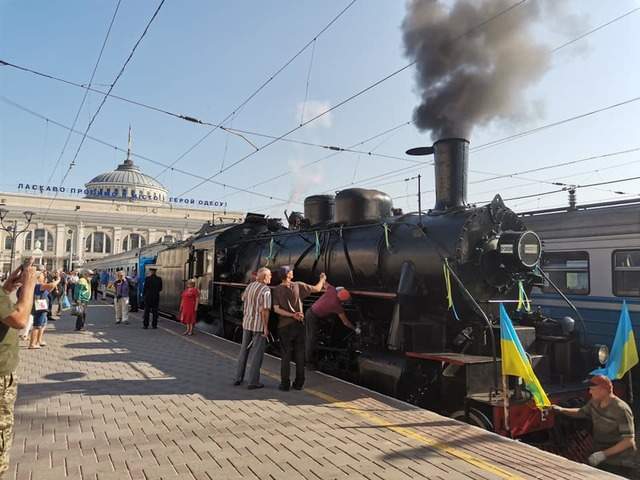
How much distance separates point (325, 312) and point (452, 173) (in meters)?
2.84

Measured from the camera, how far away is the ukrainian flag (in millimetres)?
5398

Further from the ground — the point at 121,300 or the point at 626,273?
the point at 626,273

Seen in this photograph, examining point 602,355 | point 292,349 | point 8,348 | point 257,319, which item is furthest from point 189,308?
point 8,348

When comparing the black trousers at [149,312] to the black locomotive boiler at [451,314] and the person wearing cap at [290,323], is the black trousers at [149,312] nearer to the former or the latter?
the black locomotive boiler at [451,314]

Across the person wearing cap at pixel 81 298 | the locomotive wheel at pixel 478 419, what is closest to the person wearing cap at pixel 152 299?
the person wearing cap at pixel 81 298

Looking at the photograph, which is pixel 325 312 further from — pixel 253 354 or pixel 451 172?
pixel 451 172

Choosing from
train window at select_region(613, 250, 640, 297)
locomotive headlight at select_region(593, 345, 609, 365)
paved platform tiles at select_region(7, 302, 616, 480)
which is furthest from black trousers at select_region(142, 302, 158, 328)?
train window at select_region(613, 250, 640, 297)

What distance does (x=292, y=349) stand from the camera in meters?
6.95

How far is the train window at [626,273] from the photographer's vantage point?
8.43 meters

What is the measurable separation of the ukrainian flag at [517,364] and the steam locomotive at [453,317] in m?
0.16

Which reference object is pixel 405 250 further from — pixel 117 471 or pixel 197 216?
pixel 197 216

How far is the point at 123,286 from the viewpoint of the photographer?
15.2 metres

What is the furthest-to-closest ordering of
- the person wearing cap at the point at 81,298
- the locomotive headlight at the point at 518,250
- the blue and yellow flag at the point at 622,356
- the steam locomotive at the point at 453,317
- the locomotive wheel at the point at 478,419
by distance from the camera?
the person wearing cap at the point at 81,298 → the locomotive headlight at the point at 518,250 → the blue and yellow flag at the point at 622,356 → the steam locomotive at the point at 453,317 → the locomotive wheel at the point at 478,419

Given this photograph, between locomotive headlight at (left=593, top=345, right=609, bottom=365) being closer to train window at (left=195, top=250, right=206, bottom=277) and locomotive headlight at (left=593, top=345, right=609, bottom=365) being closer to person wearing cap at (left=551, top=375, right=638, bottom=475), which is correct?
person wearing cap at (left=551, top=375, right=638, bottom=475)
